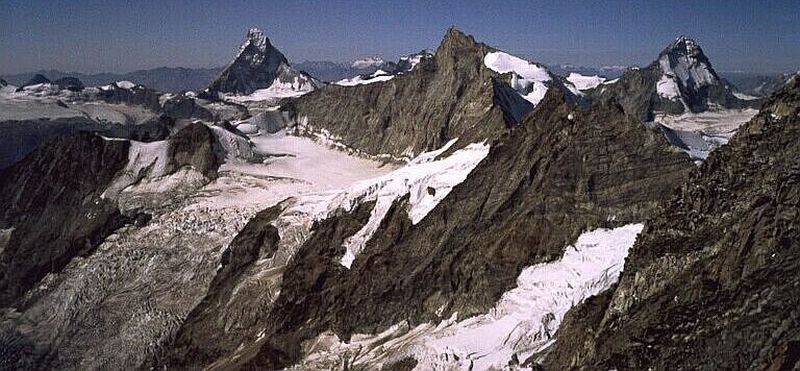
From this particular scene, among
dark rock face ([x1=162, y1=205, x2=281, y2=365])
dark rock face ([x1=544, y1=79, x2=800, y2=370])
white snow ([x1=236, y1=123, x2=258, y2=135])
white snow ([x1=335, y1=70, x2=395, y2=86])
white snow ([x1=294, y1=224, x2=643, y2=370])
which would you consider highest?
white snow ([x1=335, y1=70, x2=395, y2=86])

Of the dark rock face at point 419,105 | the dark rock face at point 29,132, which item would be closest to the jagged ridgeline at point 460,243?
the dark rock face at point 419,105

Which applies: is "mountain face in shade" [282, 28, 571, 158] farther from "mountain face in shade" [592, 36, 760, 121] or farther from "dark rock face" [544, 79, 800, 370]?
"mountain face in shade" [592, 36, 760, 121]

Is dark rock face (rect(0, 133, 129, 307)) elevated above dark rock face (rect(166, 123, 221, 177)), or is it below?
below

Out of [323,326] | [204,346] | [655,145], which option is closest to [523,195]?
[655,145]

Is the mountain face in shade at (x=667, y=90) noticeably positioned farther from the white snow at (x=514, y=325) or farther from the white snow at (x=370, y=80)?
the white snow at (x=514, y=325)

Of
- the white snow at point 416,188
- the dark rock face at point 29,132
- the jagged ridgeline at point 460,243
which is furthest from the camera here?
the dark rock face at point 29,132

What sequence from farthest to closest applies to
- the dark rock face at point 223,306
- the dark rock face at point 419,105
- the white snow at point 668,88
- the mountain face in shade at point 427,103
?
the white snow at point 668,88 < the dark rock face at point 419,105 < the mountain face in shade at point 427,103 < the dark rock face at point 223,306

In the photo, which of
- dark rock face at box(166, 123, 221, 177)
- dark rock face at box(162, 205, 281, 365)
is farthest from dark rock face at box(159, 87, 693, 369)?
dark rock face at box(166, 123, 221, 177)
